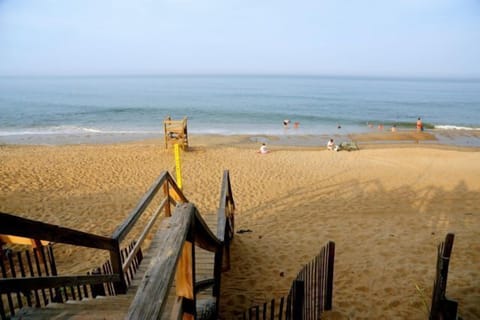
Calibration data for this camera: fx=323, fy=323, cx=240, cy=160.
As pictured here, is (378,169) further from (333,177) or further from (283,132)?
(283,132)

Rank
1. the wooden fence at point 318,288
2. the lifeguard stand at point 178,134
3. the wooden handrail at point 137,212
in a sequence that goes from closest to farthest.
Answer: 1. the wooden handrail at point 137,212
2. the wooden fence at point 318,288
3. the lifeguard stand at point 178,134

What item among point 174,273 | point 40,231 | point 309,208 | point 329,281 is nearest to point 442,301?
point 329,281

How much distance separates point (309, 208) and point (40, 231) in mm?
8851

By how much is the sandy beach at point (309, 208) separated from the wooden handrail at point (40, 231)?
2.81m

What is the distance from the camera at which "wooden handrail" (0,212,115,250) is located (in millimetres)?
1245

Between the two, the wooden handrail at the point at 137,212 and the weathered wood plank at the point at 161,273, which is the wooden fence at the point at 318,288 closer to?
the wooden handrail at the point at 137,212

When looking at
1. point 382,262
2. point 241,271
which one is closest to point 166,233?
point 241,271

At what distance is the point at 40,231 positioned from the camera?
5.02 feet

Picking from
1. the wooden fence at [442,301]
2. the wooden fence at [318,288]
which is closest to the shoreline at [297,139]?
the wooden fence at [318,288]

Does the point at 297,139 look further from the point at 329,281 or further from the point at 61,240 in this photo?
the point at 61,240

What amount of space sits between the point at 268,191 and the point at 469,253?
21.4 feet

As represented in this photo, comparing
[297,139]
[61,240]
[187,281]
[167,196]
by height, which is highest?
[61,240]

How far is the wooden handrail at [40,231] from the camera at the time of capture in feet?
4.09

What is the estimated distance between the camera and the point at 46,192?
36.5 ft
